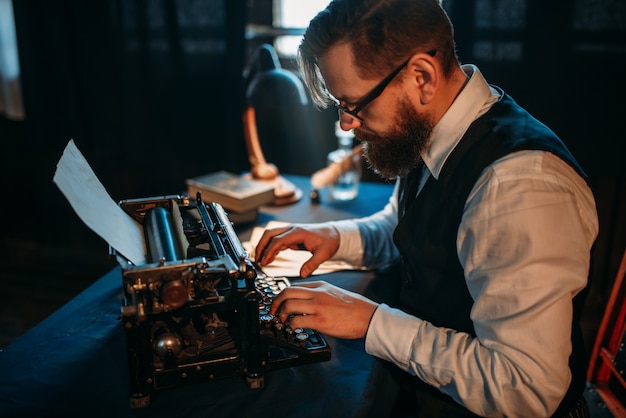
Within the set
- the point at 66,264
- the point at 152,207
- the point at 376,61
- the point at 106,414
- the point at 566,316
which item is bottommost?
the point at 66,264

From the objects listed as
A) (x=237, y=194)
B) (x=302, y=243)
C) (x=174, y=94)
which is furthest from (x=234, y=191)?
(x=174, y=94)

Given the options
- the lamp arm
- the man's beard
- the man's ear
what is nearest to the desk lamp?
the lamp arm

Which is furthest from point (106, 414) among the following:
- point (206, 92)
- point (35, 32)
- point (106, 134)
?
point (35, 32)

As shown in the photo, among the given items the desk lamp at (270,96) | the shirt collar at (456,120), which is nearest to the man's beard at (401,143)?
the shirt collar at (456,120)

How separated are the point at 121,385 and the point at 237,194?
0.90 m

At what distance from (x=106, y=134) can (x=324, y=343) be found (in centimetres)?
254

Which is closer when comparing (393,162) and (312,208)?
(393,162)

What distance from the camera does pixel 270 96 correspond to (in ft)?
6.57

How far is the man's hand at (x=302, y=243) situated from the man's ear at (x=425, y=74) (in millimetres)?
485

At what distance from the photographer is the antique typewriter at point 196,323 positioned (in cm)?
89

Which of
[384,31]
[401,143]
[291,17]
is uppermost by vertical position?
[291,17]

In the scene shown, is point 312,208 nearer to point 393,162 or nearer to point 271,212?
point 271,212

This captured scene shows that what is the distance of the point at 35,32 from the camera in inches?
120

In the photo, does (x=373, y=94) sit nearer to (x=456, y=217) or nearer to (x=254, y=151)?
(x=456, y=217)
